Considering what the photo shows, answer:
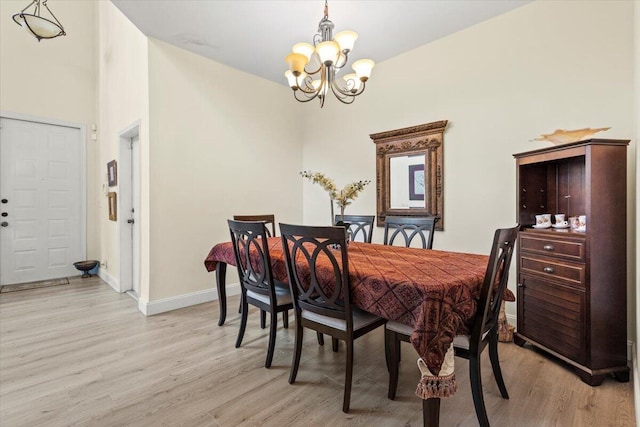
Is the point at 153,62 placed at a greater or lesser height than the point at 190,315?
greater

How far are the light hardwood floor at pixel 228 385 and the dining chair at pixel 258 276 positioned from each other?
307mm

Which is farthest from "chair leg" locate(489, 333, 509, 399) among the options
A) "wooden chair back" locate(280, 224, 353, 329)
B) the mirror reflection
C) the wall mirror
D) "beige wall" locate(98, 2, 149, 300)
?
"beige wall" locate(98, 2, 149, 300)

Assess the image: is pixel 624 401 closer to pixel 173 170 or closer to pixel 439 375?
pixel 439 375

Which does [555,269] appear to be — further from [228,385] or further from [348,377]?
[228,385]

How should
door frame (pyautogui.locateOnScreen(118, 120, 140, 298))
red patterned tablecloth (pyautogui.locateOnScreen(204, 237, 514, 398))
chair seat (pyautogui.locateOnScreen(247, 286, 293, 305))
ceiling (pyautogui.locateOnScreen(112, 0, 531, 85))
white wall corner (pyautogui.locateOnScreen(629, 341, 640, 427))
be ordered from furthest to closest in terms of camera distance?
door frame (pyautogui.locateOnScreen(118, 120, 140, 298)) → ceiling (pyautogui.locateOnScreen(112, 0, 531, 85)) → chair seat (pyautogui.locateOnScreen(247, 286, 293, 305)) → white wall corner (pyautogui.locateOnScreen(629, 341, 640, 427)) → red patterned tablecloth (pyautogui.locateOnScreen(204, 237, 514, 398))

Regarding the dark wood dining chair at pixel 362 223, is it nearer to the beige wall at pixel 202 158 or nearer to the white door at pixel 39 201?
the beige wall at pixel 202 158

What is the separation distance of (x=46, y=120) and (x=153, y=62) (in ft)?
8.56

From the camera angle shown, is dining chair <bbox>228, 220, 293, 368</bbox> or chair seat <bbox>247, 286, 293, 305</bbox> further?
chair seat <bbox>247, 286, 293, 305</bbox>

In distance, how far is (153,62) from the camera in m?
3.17

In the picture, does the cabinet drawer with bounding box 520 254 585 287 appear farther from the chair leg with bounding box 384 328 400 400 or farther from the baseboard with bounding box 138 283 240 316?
the baseboard with bounding box 138 283 240 316

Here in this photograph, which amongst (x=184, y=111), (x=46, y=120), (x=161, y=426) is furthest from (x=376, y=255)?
(x=46, y=120)

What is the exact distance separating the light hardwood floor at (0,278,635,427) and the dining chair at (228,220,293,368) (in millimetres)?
307

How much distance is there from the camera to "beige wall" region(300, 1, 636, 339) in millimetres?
2221

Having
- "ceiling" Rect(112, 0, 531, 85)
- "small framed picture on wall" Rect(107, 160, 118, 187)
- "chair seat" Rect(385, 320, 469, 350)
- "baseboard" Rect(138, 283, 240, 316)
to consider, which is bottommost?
"baseboard" Rect(138, 283, 240, 316)
